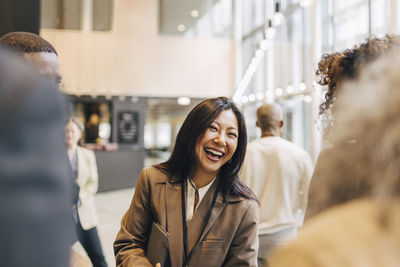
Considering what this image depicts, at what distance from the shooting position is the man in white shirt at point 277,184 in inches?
116

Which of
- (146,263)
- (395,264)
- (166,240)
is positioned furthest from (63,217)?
(146,263)

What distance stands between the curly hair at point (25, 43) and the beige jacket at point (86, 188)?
252cm

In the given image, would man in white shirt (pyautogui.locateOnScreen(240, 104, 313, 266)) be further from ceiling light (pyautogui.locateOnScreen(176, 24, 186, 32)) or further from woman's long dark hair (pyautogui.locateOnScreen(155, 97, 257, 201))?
ceiling light (pyautogui.locateOnScreen(176, 24, 186, 32))

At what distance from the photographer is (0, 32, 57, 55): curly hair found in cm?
122

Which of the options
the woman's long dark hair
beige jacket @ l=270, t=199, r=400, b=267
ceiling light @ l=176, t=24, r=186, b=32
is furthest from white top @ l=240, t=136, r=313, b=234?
ceiling light @ l=176, t=24, r=186, b=32

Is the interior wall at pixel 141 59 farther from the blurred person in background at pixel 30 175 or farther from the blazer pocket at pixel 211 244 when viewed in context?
the blurred person in background at pixel 30 175

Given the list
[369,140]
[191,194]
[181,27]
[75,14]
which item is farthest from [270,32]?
[369,140]

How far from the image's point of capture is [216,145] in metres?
1.73

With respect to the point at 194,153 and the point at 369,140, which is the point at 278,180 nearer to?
the point at 194,153

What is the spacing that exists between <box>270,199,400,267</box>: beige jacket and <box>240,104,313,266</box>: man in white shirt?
2450mm

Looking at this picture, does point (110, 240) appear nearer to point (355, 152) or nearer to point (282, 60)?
point (355, 152)

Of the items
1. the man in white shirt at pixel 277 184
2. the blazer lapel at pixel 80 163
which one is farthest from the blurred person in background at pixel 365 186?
the blazer lapel at pixel 80 163

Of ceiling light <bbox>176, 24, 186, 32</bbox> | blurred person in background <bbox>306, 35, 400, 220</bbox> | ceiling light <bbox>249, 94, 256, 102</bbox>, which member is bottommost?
blurred person in background <bbox>306, 35, 400, 220</bbox>

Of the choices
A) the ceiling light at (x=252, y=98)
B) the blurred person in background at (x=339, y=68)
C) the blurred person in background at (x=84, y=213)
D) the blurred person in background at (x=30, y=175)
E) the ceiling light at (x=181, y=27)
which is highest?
the ceiling light at (x=181, y=27)
